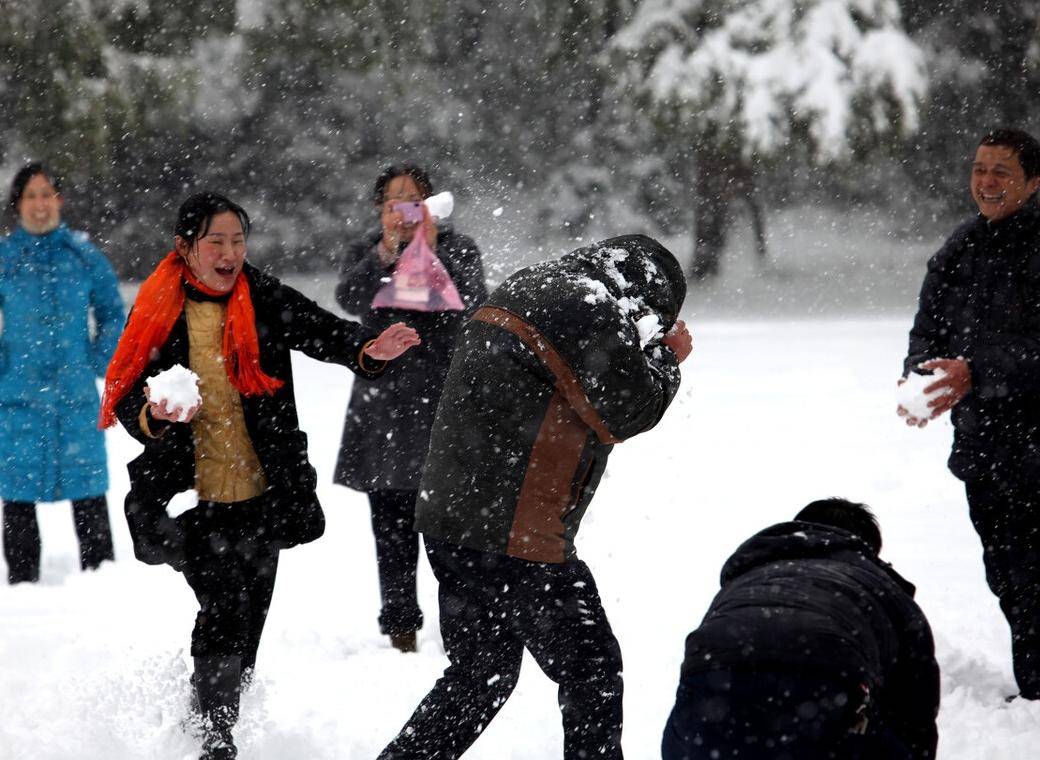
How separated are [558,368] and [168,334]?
124 cm

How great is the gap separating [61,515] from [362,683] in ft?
12.2

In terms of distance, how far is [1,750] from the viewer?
3984 mm

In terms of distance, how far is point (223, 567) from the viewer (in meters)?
3.76

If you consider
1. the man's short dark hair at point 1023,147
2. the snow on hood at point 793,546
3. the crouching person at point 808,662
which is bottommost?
the crouching person at point 808,662

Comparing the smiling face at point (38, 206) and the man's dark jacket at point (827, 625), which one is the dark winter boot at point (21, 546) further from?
the man's dark jacket at point (827, 625)

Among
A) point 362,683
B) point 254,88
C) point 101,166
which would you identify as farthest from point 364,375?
point 254,88

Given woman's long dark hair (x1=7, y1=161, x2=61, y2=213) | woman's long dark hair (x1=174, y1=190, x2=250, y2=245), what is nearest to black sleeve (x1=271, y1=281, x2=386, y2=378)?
woman's long dark hair (x1=174, y1=190, x2=250, y2=245)

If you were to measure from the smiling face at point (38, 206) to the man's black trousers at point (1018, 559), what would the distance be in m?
4.06

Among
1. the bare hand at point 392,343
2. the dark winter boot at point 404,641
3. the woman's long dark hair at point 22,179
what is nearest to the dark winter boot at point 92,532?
the woman's long dark hair at point 22,179

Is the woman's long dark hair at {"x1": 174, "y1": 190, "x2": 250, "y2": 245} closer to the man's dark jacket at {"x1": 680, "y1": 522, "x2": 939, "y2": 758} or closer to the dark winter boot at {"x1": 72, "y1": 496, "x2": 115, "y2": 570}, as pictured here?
the man's dark jacket at {"x1": 680, "y1": 522, "x2": 939, "y2": 758}

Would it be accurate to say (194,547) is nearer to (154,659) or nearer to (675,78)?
(154,659)

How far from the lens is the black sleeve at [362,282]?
199 inches

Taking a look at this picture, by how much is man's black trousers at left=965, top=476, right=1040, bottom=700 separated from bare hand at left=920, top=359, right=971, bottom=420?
29 cm

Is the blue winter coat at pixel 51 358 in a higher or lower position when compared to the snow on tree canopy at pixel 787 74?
lower
